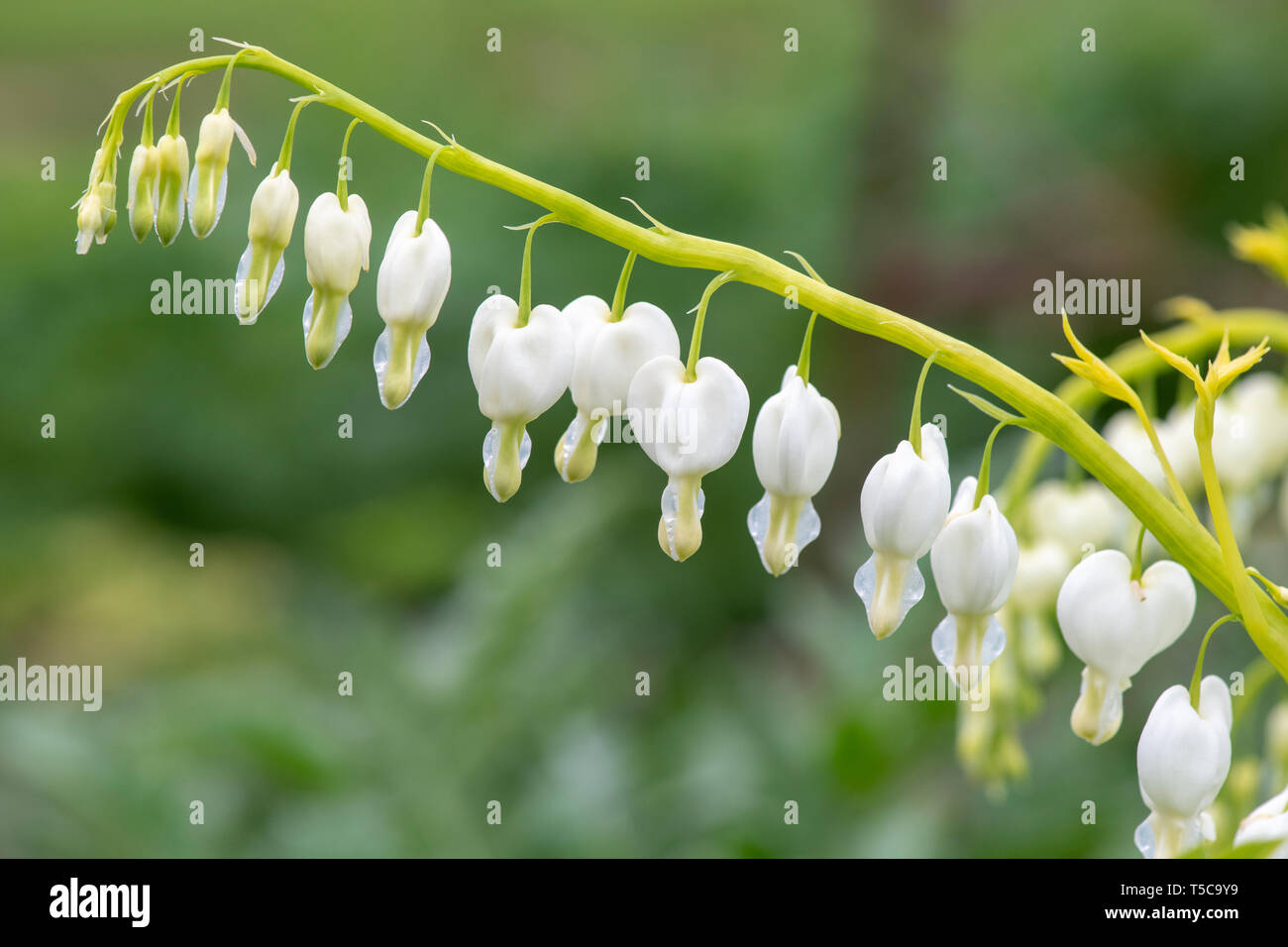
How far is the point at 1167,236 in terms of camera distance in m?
4.24

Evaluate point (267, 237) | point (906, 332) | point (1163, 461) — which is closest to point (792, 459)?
point (906, 332)

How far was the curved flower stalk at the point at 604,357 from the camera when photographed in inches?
30.9

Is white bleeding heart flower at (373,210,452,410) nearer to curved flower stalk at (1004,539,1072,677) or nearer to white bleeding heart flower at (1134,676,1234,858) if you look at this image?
white bleeding heart flower at (1134,676,1234,858)

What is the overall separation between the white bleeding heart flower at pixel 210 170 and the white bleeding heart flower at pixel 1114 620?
1.96 feet

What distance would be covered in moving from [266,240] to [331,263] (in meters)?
0.04

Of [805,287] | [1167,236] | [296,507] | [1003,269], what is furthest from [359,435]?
[805,287]

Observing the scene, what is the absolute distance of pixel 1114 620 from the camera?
79cm

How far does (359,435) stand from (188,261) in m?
0.99

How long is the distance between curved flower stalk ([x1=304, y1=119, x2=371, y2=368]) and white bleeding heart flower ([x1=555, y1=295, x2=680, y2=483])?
138mm

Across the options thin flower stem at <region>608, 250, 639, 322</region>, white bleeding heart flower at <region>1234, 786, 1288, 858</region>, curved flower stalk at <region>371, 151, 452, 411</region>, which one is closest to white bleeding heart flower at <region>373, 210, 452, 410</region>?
curved flower stalk at <region>371, 151, 452, 411</region>

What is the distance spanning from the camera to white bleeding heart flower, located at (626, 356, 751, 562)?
0.76 metres
